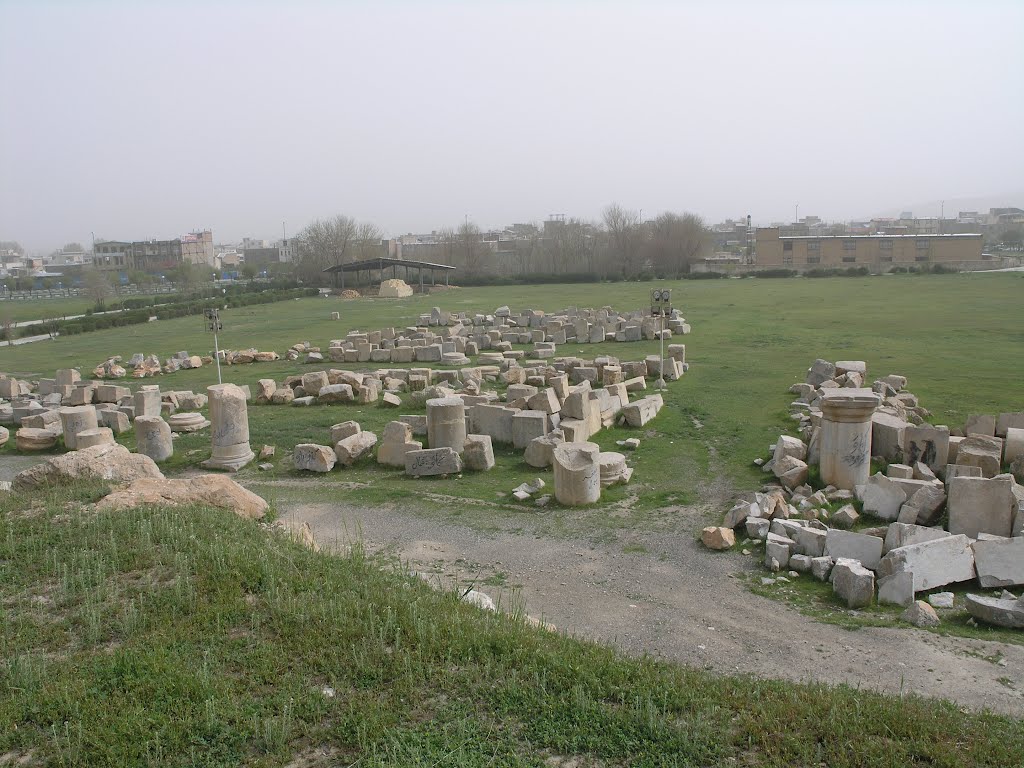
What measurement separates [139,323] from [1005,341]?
41433 millimetres

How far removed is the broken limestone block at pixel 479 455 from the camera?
43.9 feet

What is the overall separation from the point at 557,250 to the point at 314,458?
224 feet

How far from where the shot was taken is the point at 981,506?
9.35 m

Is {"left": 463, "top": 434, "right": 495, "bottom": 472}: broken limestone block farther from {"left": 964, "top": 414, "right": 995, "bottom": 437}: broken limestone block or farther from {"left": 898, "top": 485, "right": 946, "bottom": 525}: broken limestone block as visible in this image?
{"left": 964, "top": 414, "right": 995, "bottom": 437}: broken limestone block

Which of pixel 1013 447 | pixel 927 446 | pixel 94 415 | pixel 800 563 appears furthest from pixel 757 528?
pixel 94 415

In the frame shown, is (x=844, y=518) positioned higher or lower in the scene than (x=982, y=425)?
lower

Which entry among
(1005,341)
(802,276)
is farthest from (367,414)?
(802,276)

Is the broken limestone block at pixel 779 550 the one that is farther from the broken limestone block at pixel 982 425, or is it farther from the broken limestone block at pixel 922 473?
the broken limestone block at pixel 982 425

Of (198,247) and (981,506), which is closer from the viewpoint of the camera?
(981,506)

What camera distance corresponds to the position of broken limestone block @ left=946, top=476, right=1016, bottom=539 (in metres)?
9.27

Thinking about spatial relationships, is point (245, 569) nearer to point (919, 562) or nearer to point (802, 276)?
point (919, 562)

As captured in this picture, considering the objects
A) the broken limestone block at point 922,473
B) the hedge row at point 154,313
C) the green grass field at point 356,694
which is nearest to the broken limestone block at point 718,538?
the broken limestone block at point 922,473

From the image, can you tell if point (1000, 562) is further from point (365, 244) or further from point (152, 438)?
point (365, 244)

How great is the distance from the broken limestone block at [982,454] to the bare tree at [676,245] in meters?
60.8
